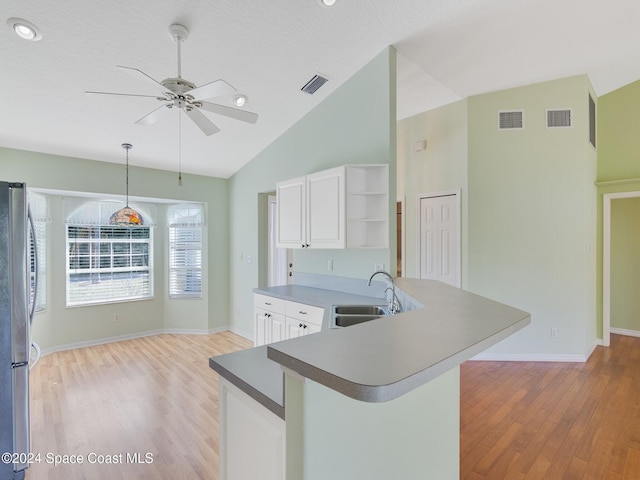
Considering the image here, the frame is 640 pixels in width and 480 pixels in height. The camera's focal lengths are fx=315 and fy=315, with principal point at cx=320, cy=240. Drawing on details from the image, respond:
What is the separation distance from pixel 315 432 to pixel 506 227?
12.6 feet

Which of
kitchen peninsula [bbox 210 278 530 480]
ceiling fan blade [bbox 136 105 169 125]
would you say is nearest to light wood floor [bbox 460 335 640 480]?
kitchen peninsula [bbox 210 278 530 480]

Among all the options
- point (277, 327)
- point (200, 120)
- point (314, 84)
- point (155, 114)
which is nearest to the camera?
point (155, 114)

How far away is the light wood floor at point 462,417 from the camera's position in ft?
6.89

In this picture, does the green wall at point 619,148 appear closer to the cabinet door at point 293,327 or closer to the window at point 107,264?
the cabinet door at point 293,327

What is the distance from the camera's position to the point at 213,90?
1.96 meters

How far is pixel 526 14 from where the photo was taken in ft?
8.27

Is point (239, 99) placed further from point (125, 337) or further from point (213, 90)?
Answer: point (125, 337)

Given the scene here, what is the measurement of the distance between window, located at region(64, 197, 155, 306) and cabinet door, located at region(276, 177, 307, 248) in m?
2.82

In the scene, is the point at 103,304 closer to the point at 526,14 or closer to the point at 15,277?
the point at 15,277

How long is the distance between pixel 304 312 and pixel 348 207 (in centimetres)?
107

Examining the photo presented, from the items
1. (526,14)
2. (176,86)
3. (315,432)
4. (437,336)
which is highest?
(526,14)

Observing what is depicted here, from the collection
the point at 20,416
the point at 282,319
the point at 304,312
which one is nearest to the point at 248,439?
the point at 304,312

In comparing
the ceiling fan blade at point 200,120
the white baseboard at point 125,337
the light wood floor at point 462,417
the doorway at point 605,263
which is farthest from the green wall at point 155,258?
the doorway at point 605,263

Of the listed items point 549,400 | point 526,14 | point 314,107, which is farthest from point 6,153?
point 549,400
